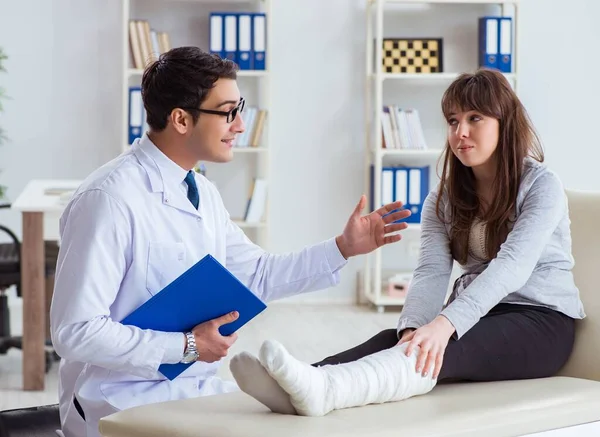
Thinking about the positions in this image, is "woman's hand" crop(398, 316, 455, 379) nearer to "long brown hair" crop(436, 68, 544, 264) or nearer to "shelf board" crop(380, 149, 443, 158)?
"long brown hair" crop(436, 68, 544, 264)

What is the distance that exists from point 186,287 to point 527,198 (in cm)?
84

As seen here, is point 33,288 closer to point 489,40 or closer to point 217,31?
point 217,31

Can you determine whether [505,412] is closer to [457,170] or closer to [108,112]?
[457,170]

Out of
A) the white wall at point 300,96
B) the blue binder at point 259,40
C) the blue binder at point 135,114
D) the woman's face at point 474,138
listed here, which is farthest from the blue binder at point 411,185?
the woman's face at point 474,138

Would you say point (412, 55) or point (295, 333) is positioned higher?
point (412, 55)

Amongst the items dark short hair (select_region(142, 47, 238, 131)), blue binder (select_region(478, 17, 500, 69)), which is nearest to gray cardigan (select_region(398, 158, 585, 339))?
dark short hair (select_region(142, 47, 238, 131))

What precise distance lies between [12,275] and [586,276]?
7.52ft

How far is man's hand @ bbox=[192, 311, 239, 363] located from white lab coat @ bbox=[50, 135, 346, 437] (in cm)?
4

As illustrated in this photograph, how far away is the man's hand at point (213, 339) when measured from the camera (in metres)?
1.82

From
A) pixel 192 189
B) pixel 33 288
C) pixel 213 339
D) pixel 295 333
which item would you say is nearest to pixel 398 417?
pixel 213 339

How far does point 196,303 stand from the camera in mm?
1799

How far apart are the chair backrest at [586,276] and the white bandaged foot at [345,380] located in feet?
1.53

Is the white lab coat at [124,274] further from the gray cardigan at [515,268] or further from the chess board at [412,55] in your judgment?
the chess board at [412,55]

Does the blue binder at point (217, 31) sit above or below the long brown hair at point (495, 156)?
above
